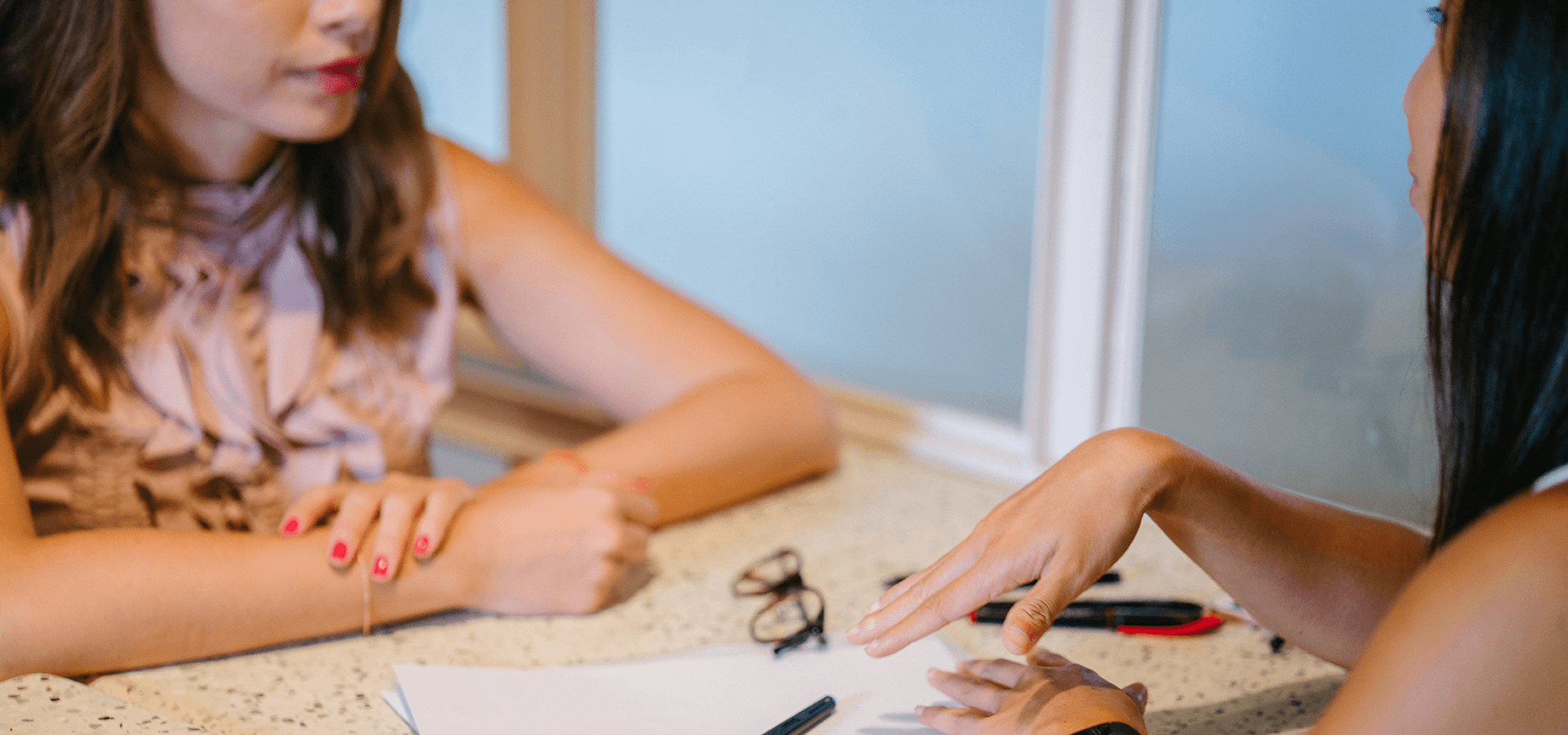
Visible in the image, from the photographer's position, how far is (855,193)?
55.6 inches

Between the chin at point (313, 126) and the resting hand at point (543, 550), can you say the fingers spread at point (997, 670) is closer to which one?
the resting hand at point (543, 550)

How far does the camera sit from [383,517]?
0.83m

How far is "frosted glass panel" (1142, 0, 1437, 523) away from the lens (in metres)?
0.93

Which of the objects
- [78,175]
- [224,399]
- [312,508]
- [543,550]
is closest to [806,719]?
[543,550]

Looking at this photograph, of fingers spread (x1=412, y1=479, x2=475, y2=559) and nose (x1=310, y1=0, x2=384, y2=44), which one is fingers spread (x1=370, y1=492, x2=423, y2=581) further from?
nose (x1=310, y1=0, x2=384, y2=44)

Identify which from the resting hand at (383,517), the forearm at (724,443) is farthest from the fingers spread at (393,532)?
the forearm at (724,443)

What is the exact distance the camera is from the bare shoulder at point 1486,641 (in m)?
0.44

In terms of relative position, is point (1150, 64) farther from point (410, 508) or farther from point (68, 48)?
point (68, 48)

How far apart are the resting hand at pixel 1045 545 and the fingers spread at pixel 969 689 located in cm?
8

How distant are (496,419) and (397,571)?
0.82m

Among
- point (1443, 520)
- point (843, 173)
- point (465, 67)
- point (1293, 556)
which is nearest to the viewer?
point (1443, 520)

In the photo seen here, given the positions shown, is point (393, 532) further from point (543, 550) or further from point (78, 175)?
point (78, 175)

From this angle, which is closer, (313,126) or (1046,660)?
(1046,660)

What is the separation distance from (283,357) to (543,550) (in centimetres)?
34
